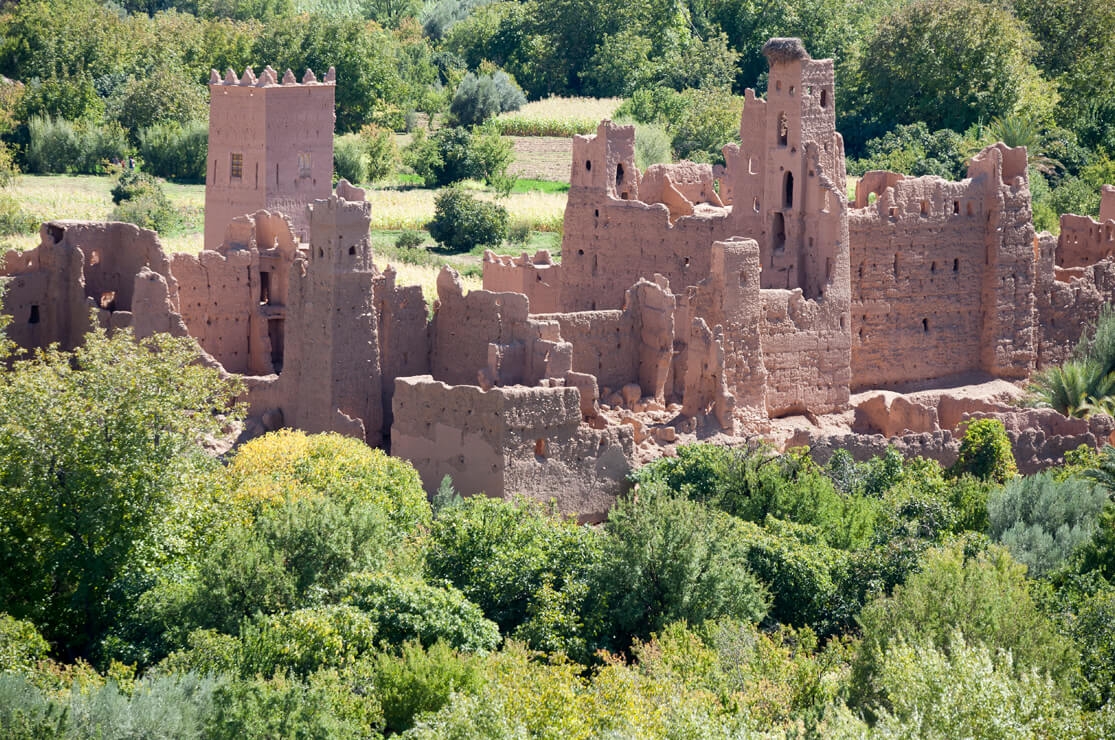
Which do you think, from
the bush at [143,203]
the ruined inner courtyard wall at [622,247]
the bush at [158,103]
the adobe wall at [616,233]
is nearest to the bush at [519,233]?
the bush at [143,203]

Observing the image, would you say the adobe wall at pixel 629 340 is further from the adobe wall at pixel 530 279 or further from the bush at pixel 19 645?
the bush at pixel 19 645

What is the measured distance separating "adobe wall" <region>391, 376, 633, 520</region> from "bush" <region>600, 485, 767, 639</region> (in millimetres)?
3614

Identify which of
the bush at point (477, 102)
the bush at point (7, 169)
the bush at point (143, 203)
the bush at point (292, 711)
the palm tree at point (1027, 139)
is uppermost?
the bush at point (477, 102)

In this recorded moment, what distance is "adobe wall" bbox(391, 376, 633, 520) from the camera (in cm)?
4862

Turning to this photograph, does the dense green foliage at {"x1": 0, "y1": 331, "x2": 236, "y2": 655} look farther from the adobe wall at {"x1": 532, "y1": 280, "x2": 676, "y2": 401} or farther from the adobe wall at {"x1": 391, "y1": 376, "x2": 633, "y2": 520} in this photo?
the adobe wall at {"x1": 532, "y1": 280, "x2": 676, "y2": 401}

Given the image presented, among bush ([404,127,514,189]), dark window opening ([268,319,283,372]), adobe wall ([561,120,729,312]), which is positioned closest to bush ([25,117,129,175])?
bush ([404,127,514,189])

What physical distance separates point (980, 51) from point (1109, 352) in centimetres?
3641

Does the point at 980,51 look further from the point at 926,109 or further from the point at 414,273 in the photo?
the point at 414,273

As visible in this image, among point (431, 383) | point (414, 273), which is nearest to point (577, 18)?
point (414, 273)

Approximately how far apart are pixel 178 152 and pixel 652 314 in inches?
1753

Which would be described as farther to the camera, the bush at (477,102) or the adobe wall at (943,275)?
the bush at (477,102)

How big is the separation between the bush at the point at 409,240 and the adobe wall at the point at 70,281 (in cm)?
2734

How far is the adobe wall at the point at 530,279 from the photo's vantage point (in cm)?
5875

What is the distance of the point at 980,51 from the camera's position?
94.3 metres
